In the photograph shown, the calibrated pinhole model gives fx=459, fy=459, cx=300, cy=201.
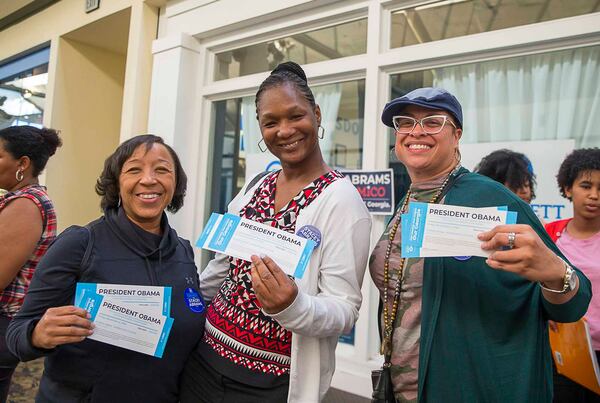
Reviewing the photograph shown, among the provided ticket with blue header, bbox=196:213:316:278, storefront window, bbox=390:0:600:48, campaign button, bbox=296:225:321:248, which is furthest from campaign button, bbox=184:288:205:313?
storefront window, bbox=390:0:600:48

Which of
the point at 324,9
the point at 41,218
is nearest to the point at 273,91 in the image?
the point at 41,218

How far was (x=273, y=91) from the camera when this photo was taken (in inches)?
64.1

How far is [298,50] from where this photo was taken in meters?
4.42

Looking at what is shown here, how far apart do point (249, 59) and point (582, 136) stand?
314 cm

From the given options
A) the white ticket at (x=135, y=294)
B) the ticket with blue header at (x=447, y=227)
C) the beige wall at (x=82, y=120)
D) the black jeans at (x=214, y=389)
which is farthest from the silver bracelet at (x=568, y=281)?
the beige wall at (x=82, y=120)

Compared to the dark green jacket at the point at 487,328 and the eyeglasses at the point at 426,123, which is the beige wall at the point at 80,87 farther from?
the dark green jacket at the point at 487,328

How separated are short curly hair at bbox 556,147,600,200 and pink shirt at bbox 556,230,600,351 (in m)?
0.31

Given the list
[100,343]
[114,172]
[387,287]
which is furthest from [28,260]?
[387,287]

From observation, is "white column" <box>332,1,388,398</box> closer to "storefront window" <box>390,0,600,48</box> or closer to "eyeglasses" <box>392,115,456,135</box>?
"storefront window" <box>390,0,600,48</box>

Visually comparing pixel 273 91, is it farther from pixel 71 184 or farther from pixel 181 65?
pixel 71 184

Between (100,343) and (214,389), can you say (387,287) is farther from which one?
(100,343)

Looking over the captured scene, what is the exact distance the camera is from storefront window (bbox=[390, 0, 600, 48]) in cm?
313

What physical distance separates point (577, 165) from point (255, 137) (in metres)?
3.02

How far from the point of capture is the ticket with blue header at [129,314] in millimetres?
1483
